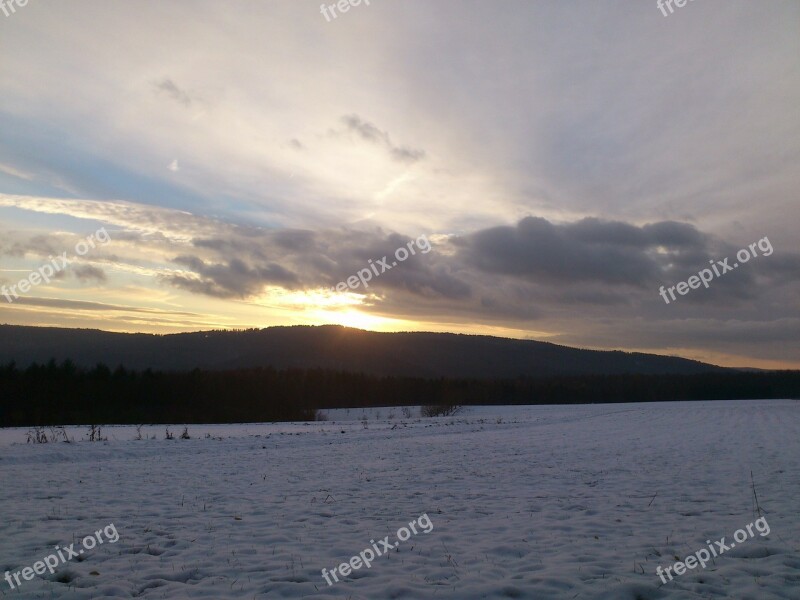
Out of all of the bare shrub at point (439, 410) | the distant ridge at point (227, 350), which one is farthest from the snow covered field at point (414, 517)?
the distant ridge at point (227, 350)

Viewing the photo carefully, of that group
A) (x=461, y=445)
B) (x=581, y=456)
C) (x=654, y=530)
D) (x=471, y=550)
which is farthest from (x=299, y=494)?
(x=461, y=445)

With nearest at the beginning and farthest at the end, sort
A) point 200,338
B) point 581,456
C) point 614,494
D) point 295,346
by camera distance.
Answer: point 614,494, point 581,456, point 295,346, point 200,338

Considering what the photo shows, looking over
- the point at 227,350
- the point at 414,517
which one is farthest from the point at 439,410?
the point at 227,350

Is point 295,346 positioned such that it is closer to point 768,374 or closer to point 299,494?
point 768,374

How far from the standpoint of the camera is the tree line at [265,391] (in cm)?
6625

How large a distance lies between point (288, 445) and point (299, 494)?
47.5 ft

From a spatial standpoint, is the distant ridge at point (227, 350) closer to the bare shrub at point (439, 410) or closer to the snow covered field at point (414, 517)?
the bare shrub at point (439, 410)

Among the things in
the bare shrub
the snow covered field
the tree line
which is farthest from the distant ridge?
the snow covered field

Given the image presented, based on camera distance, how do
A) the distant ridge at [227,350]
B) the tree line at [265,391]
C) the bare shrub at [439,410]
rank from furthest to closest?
the distant ridge at [227,350], the bare shrub at [439,410], the tree line at [265,391]

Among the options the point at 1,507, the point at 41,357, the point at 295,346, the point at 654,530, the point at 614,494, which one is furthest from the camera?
the point at 295,346

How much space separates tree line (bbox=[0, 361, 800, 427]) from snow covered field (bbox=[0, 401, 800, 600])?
50.4 metres

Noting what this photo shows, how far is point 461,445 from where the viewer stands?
2512 cm

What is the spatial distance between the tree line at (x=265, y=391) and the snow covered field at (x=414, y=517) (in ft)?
166

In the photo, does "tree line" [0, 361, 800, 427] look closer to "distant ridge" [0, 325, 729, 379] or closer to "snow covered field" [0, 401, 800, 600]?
"distant ridge" [0, 325, 729, 379]
